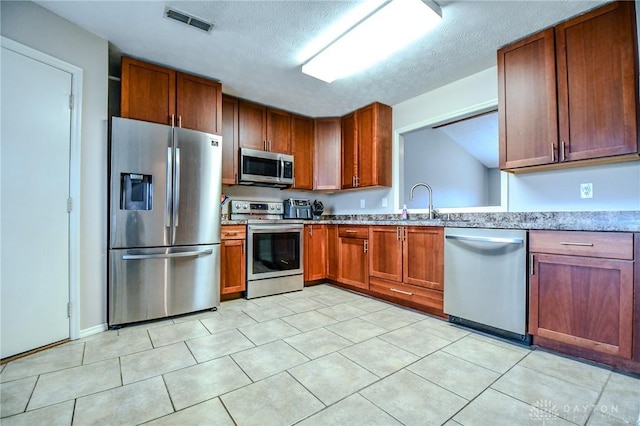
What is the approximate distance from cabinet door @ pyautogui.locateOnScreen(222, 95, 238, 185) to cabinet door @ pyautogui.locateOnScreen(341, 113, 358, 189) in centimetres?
145

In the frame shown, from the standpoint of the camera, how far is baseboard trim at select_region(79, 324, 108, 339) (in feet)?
7.14

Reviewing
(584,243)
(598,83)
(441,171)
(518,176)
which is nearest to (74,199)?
(584,243)

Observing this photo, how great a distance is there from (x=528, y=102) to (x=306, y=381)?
8.46 feet

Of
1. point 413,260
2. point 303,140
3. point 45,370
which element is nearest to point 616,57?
point 413,260

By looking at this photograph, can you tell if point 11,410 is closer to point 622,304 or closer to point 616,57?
point 622,304

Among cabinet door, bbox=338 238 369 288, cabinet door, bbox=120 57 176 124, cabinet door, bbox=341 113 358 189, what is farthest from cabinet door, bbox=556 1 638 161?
cabinet door, bbox=120 57 176 124

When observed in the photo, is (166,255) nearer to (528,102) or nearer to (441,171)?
(528,102)

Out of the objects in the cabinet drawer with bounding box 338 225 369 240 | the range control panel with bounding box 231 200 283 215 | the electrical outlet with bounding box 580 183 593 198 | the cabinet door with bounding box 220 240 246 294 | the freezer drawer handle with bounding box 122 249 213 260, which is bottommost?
the cabinet door with bounding box 220 240 246 294

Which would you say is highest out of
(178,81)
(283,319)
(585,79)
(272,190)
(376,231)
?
(178,81)

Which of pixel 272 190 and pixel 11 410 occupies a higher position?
pixel 272 190

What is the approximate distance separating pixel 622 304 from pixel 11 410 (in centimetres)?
323

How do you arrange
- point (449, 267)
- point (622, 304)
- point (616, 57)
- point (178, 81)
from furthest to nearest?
point (178, 81)
point (449, 267)
point (616, 57)
point (622, 304)

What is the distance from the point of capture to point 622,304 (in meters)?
1.66

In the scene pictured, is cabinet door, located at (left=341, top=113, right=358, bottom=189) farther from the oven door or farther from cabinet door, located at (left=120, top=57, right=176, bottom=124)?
cabinet door, located at (left=120, top=57, right=176, bottom=124)
